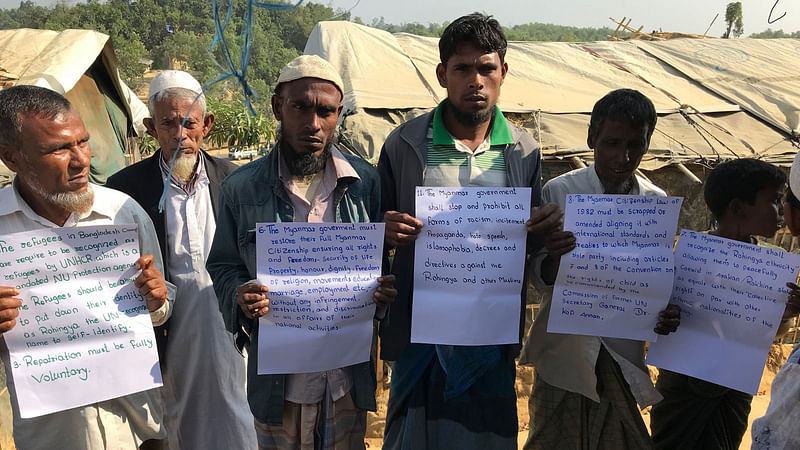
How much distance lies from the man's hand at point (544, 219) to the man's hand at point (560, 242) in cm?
6

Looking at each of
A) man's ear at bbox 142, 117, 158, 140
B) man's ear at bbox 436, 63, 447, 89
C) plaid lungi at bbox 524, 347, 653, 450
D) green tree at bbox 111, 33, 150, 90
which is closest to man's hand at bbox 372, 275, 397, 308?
man's ear at bbox 436, 63, 447, 89

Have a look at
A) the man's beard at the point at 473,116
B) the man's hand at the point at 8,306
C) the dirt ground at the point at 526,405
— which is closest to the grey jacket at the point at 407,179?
the man's beard at the point at 473,116

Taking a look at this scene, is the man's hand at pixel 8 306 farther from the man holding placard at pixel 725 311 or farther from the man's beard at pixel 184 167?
the man holding placard at pixel 725 311

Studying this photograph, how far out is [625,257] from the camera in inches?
87.2

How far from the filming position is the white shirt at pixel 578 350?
243cm

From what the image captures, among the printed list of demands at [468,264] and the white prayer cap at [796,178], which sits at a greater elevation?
the white prayer cap at [796,178]

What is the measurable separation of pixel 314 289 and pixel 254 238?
0.33 meters

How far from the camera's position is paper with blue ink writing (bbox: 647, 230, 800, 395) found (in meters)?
2.12

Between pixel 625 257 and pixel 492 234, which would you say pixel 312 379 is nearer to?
pixel 492 234

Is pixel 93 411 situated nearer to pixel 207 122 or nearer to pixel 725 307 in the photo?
pixel 207 122

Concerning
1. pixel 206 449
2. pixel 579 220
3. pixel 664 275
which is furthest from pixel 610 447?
pixel 206 449

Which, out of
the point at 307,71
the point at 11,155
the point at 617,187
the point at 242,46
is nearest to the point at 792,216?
the point at 617,187

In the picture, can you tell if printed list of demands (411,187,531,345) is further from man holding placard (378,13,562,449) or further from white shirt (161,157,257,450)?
white shirt (161,157,257,450)

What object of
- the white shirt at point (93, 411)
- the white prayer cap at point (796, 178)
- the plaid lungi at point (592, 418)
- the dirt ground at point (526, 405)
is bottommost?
the dirt ground at point (526, 405)
